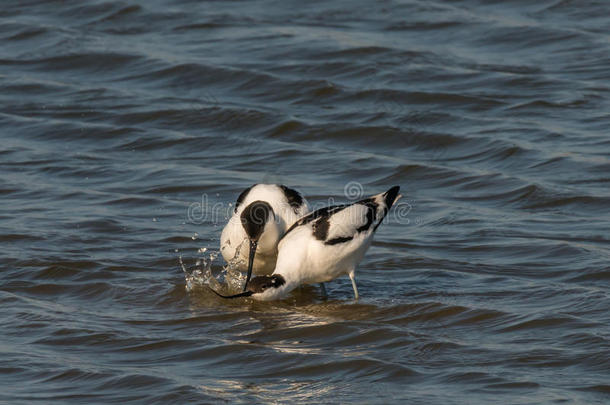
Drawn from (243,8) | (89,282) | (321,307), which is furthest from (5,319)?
(243,8)

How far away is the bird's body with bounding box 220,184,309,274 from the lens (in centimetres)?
795

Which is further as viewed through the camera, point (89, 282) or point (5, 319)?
point (89, 282)

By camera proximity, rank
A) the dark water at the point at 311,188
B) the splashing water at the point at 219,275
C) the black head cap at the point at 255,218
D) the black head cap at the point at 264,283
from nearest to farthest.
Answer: the dark water at the point at 311,188
the black head cap at the point at 264,283
the black head cap at the point at 255,218
the splashing water at the point at 219,275

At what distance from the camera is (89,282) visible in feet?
27.0

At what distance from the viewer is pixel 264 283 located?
7.65m

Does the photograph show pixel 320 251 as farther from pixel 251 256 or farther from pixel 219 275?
pixel 219 275

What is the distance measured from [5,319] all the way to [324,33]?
823 centimetres

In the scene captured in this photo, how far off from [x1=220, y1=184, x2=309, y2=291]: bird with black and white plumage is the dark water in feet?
1.25

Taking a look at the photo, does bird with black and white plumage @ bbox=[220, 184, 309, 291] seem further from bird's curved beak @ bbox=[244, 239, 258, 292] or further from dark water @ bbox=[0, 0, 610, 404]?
dark water @ bbox=[0, 0, 610, 404]

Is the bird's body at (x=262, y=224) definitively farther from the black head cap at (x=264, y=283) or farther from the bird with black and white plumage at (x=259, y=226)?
the black head cap at (x=264, y=283)

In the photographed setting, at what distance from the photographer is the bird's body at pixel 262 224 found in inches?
313

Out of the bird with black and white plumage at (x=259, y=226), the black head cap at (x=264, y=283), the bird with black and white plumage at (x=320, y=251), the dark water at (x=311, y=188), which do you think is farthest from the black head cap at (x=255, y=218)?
the dark water at (x=311, y=188)

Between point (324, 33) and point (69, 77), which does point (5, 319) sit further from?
point (324, 33)

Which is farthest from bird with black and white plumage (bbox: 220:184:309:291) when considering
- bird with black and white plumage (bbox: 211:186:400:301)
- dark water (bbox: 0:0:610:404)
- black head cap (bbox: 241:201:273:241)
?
dark water (bbox: 0:0:610:404)
